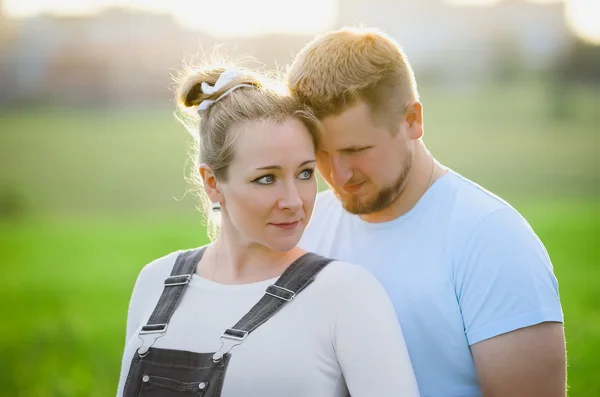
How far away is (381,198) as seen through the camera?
266cm

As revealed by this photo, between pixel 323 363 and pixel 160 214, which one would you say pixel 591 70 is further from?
pixel 323 363

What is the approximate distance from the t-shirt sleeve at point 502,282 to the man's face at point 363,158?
0.36m

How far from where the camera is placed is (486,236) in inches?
95.0

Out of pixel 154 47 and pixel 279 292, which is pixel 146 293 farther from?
pixel 154 47

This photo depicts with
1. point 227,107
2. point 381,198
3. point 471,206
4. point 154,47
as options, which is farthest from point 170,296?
point 154,47

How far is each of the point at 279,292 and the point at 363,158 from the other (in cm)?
59

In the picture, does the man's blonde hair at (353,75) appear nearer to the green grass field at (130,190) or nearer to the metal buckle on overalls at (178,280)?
the metal buckle on overalls at (178,280)

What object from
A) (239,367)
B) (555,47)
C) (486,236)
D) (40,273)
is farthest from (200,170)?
(555,47)

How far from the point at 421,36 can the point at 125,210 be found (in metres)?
6.76

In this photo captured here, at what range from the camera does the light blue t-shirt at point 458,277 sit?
236 cm

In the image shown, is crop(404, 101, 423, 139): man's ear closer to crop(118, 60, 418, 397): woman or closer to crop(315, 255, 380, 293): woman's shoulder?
crop(118, 60, 418, 397): woman

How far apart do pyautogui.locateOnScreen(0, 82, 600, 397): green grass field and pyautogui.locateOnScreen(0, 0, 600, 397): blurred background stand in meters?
0.04

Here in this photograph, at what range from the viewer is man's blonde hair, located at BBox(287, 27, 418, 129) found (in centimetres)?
257

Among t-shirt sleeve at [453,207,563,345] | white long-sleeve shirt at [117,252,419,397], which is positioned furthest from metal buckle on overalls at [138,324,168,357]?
t-shirt sleeve at [453,207,563,345]
